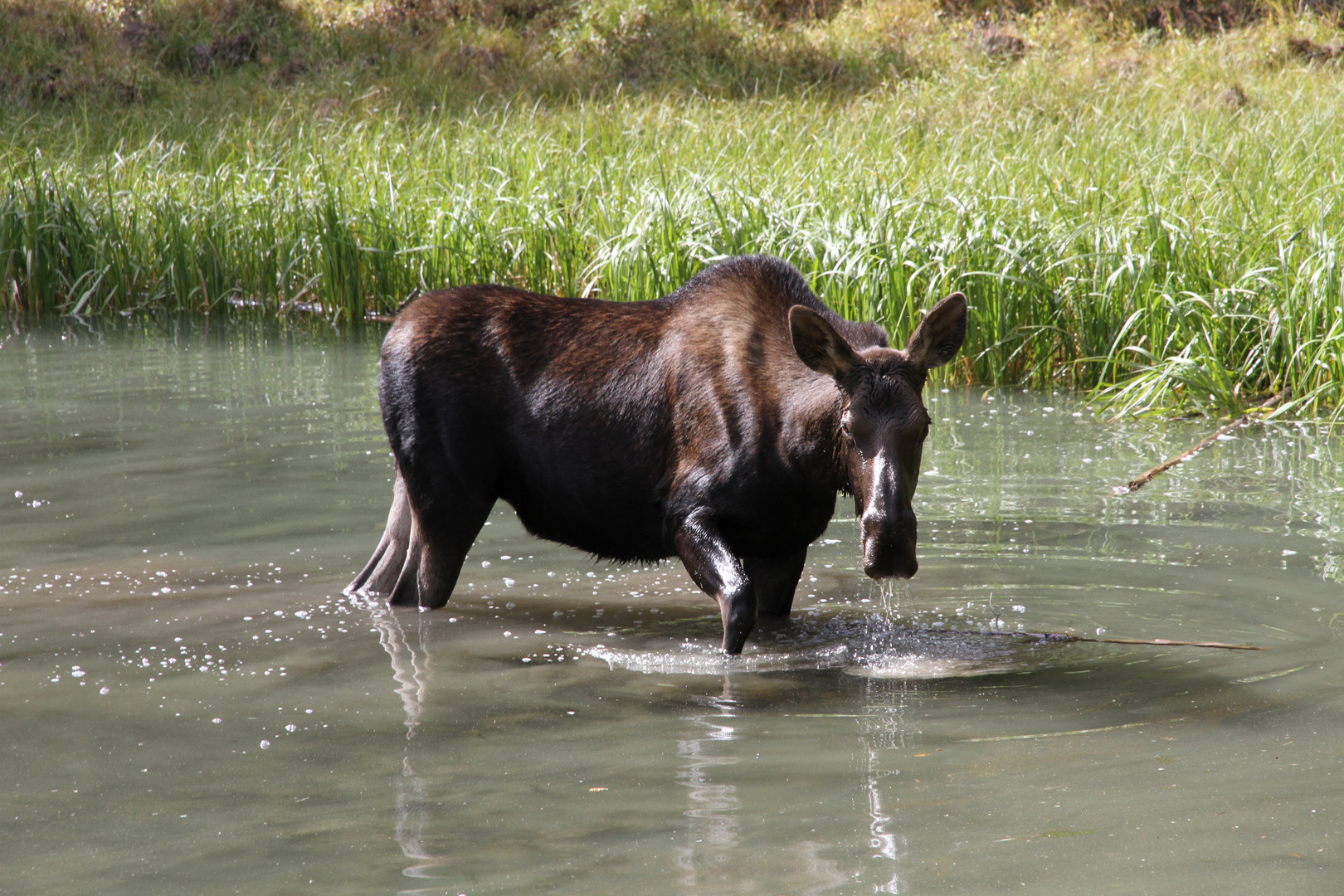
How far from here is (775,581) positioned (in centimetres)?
480

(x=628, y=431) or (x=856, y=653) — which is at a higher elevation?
(x=628, y=431)

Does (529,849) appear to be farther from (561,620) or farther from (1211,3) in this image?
(1211,3)

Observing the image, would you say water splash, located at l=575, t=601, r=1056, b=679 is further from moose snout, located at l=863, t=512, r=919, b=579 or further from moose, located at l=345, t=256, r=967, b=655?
moose snout, located at l=863, t=512, r=919, b=579

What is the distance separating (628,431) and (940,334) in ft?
3.79

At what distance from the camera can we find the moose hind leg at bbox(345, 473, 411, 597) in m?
5.20

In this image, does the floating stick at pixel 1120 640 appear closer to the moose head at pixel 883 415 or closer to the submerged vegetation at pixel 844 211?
the moose head at pixel 883 415

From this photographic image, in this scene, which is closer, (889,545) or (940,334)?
(889,545)

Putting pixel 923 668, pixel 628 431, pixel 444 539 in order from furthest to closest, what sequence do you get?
pixel 444 539 → pixel 628 431 → pixel 923 668

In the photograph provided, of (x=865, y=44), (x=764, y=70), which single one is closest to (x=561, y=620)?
(x=764, y=70)

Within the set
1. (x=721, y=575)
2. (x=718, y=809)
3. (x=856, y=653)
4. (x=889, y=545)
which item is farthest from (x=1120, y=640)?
(x=718, y=809)

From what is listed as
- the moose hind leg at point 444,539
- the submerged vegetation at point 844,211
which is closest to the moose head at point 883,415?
the moose hind leg at point 444,539

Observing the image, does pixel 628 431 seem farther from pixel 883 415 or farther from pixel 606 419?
pixel 883 415

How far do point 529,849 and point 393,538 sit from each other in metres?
2.52

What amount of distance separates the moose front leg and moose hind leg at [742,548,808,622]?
1.07ft
